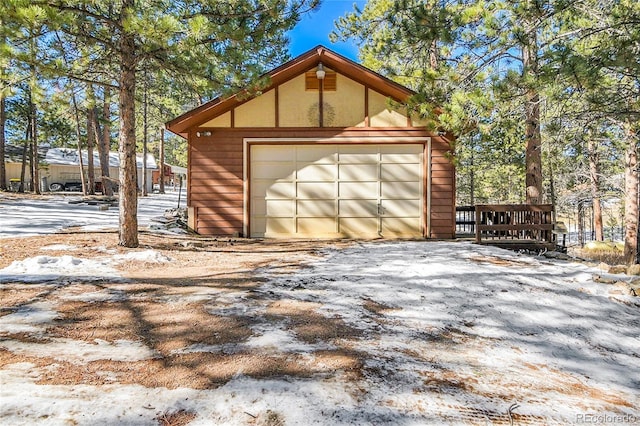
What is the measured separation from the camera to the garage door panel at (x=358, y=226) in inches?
345

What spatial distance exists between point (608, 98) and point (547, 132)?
0.98 metres

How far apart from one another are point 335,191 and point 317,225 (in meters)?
0.90

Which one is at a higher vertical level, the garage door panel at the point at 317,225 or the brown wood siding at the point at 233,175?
the brown wood siding at the point at 233,175

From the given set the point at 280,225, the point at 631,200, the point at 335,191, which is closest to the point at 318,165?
the point at 335,191

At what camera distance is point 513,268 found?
5109mm

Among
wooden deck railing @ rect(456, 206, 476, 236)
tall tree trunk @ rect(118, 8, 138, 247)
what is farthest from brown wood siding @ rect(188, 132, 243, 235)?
wooden deck railing @ rect(456, 206, 476, 236)

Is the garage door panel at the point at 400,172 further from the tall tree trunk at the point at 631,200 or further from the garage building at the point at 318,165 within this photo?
the tall tree trunk at the point at 631,200

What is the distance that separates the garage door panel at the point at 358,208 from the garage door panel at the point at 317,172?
64 centimetres

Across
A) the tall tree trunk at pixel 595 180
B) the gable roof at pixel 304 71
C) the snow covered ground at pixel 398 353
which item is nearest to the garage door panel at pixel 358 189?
the gable roof at pixel 304 71

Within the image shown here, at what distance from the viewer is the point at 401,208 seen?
8750mm

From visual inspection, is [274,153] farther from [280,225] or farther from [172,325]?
[172,325]

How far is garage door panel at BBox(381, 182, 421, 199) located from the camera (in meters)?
8.72

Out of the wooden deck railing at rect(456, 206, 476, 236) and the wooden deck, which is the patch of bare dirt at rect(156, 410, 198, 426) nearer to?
the wooden deck

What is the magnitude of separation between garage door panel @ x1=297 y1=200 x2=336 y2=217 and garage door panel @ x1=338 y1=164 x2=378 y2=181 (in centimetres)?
69
